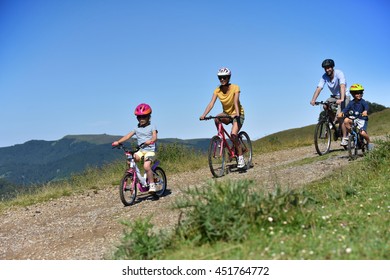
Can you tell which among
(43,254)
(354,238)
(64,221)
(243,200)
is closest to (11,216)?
(64,221)

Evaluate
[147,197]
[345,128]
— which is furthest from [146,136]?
[345,128]

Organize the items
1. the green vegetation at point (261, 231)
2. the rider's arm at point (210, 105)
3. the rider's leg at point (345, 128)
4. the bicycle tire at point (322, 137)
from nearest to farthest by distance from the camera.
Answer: the green vegetation at point (261, 231) < the rider's arm at point (210, 105) < the rider's leg at point (345, 128) < the bicycle tire at point (322, 137)

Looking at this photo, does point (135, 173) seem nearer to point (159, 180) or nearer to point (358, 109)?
point (159, 180)

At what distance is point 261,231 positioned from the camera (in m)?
4.73

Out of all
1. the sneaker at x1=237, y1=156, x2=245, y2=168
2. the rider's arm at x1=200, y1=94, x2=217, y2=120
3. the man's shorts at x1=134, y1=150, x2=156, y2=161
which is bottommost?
the sneaker at x1=237, y1=156, x2=245, y2=168

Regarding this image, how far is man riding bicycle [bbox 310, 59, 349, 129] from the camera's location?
529 inches

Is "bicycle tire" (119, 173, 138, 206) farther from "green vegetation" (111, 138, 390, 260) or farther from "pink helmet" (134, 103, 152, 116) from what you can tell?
"green vegetation" (111, 138, 390, 260)

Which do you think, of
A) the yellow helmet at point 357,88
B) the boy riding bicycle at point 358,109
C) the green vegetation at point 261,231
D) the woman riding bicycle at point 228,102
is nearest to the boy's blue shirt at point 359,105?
the boy riding bicycle at point 358,109

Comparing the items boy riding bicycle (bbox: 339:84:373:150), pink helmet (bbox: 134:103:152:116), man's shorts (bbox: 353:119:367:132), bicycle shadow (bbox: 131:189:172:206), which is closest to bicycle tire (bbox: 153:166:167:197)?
bicycle shadow (bbox: 131:189:172:206)

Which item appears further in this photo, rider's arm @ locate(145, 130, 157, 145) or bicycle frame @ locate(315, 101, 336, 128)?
bicycle frame @ locate(315, 101, 336, 128)

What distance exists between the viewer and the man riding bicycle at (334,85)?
13438mm

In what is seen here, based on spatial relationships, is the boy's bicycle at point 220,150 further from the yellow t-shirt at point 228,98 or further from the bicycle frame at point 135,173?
the bicycle frame at point 135,173

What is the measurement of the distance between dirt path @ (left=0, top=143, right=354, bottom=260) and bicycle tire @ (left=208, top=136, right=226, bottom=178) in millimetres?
411

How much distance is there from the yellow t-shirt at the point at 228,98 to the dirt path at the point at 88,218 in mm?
1847
